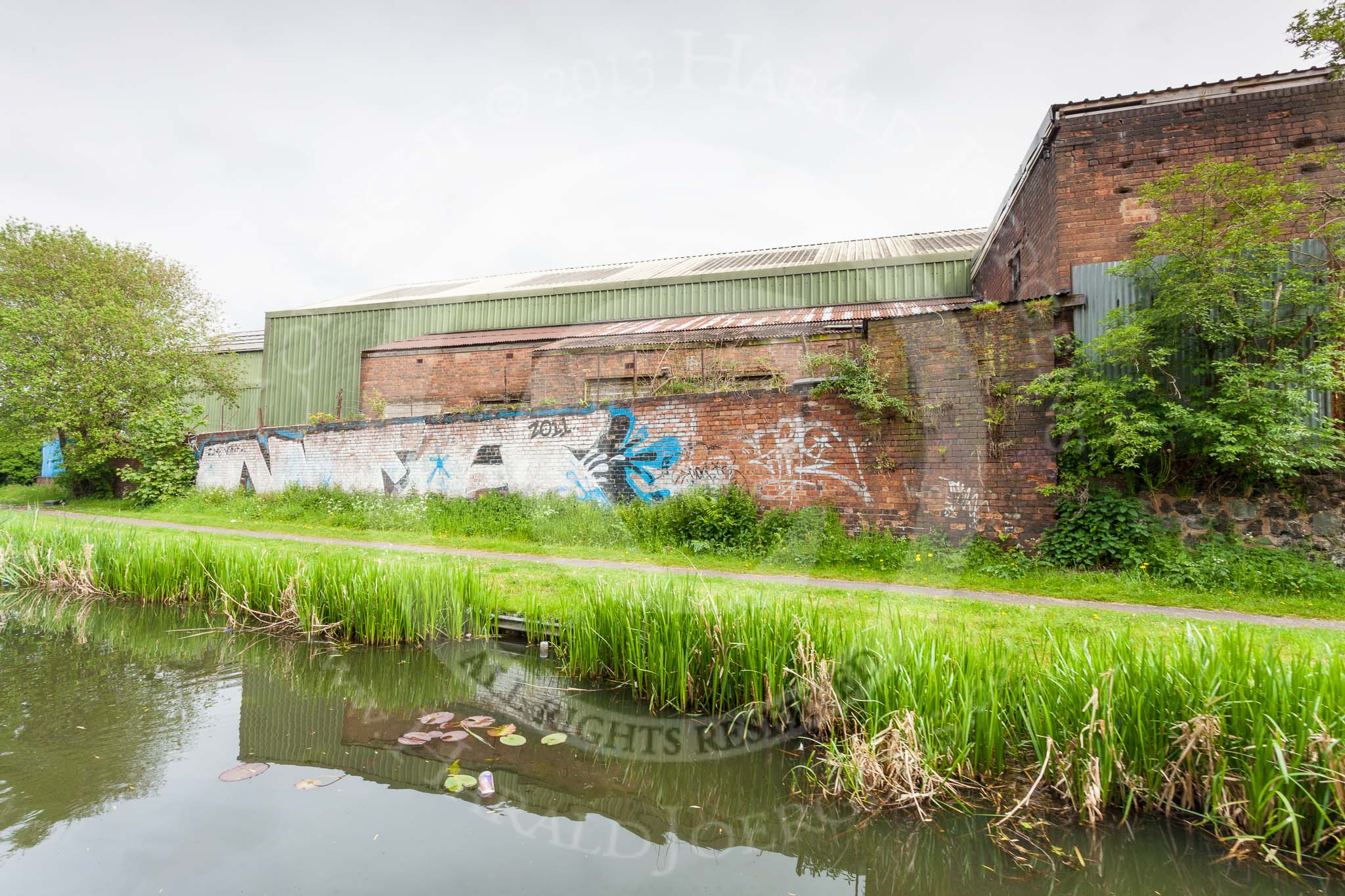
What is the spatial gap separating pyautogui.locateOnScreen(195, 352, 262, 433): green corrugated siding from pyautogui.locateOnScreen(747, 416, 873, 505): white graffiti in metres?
19.3

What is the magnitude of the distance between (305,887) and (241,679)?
299 centimetres

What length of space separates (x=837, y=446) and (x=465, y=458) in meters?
7.34

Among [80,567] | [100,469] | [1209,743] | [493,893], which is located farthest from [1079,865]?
[100,469]

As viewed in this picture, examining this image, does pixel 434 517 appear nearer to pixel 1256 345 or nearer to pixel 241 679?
pixel 241 679

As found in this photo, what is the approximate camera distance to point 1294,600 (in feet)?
20.6

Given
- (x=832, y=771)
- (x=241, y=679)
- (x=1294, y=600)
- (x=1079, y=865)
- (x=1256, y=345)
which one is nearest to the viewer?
(x=1079, y=865)

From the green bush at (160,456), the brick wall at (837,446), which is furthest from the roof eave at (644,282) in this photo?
the brick wall at (837,446)

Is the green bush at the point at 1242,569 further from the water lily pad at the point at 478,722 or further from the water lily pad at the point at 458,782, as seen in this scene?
the water lily pad at the point at 458,782

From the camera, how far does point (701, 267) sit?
1852cm

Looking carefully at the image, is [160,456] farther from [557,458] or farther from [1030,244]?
[1030,244]

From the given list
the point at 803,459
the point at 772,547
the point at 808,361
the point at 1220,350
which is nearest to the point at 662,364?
the point at 808,361

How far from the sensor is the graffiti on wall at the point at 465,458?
10570 millimetres

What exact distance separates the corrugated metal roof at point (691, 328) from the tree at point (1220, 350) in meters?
2.25

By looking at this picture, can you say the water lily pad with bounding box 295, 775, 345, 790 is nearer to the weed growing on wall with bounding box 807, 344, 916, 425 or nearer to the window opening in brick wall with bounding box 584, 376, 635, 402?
the weed growing on wall with bounding box 807, 344, 916, 425
